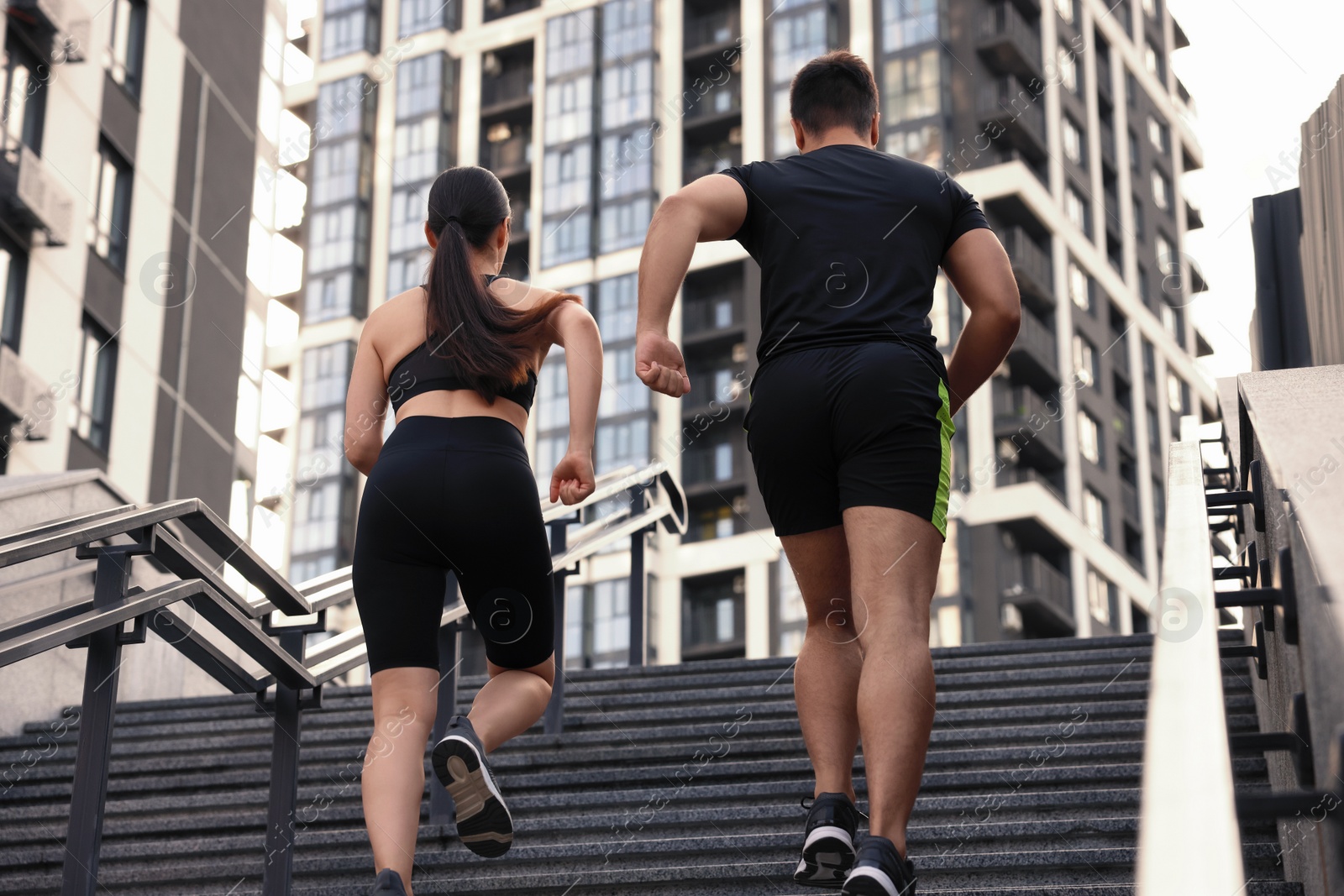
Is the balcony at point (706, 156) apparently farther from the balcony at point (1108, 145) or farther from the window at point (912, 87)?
the balcony at point (1108, 145)

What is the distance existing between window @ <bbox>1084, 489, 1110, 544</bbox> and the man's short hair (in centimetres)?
4242

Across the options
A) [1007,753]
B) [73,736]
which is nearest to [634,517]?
[73,736]

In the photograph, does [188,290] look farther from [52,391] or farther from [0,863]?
[0,863]

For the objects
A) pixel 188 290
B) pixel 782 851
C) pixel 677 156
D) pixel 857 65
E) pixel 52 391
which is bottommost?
pixel 782 851

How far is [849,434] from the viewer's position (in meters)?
3.45

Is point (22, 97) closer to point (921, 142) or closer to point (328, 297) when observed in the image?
point (921, 142)

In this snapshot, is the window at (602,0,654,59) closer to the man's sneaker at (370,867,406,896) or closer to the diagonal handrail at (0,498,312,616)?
the diagonal handrail at (0,498,312,616)

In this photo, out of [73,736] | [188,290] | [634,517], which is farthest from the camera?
[188,290]

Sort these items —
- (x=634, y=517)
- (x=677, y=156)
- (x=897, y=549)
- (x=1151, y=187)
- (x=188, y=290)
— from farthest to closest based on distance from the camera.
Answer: (x=1151, y=187)
(x=677, y=156)
(x=188, y=290)
(x=634, y=517)
(x=897, y=549)

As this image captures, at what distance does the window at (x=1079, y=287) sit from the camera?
47188 millimetres

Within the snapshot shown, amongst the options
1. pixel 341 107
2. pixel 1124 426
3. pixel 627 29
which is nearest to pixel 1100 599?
pixel 1124 426

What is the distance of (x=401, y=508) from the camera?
371 cm

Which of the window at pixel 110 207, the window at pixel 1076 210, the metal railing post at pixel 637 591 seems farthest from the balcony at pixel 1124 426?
the metal railing post at pixel 637 591

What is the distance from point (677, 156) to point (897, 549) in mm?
47037
